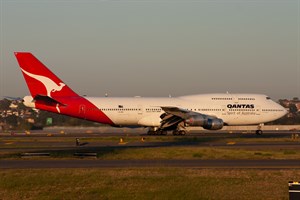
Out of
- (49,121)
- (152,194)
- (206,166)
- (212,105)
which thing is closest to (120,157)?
(206,166)

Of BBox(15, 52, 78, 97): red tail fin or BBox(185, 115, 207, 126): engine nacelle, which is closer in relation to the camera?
BBox(15, 52, 78, 97): red tail fin

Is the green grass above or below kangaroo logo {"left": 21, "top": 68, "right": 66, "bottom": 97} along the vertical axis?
below

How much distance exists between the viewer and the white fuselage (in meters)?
60.8

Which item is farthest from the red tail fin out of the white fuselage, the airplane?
the white fuselage

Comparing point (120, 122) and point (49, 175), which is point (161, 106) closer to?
point (120, 122)

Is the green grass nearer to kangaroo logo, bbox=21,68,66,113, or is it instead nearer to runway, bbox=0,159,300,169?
runway, bbox=0,159,300,169

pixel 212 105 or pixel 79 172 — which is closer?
pixel 79 172

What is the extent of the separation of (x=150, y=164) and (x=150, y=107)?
32.7 meters

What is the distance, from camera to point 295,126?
284 ft

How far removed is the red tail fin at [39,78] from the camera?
59156 mm

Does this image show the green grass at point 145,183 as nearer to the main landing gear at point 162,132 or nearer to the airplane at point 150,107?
the airplane at point 150,107

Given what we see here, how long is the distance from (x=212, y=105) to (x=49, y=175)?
40793mm

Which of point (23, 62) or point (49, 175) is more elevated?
point (23, 62)

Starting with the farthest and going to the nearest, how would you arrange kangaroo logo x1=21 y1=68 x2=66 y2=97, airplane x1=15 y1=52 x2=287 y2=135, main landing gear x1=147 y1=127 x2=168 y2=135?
main landing gear x1=147 y1=127 x2=168 y2=135, kangaroo logo x1=21 y1=68 x2=66 y2=97, airplane x1=15 y1=52 x2=287 y2=135
